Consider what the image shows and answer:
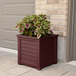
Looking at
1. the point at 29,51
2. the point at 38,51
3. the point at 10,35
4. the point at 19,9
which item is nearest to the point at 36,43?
the point at 38,51

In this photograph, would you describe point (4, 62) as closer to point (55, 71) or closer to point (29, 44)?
point (29, 44)

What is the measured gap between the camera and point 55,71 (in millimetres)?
3490

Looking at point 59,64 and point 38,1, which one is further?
point 38,1

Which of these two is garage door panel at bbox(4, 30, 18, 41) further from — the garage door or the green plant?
the green plant

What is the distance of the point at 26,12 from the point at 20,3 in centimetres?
30

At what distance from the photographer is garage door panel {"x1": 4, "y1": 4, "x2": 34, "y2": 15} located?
4636 millimetres

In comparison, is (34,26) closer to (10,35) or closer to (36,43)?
(36,43)

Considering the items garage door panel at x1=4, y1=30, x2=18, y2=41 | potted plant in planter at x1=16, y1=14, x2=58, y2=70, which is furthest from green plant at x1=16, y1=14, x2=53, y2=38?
garage door panel at x1=4, y1=30, x2=18, y2=41

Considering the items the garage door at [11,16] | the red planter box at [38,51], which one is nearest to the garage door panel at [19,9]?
the garage door at [11,16]

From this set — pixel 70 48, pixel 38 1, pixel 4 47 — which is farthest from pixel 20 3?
pixel 70 48

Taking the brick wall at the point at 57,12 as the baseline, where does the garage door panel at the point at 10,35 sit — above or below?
below

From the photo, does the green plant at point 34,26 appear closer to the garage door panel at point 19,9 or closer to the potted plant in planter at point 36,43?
the potted plant in planter at point 36,43

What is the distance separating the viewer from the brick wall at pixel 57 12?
3.81 metres

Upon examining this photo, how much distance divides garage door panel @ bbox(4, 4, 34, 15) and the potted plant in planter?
0.96 meters
